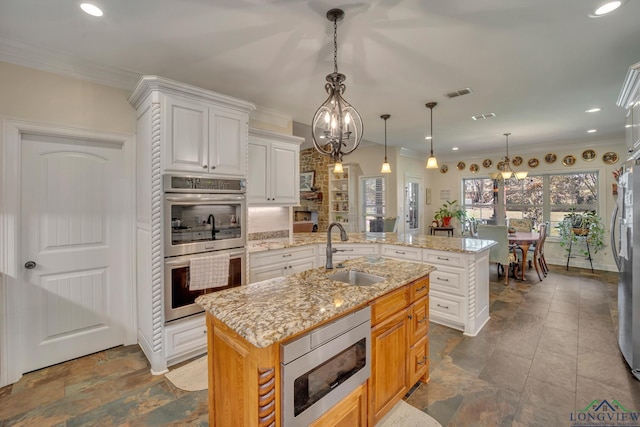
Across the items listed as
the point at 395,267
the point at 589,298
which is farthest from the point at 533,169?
the point at 395,267

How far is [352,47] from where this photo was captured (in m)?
2.35

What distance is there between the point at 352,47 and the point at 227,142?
4.75 feet

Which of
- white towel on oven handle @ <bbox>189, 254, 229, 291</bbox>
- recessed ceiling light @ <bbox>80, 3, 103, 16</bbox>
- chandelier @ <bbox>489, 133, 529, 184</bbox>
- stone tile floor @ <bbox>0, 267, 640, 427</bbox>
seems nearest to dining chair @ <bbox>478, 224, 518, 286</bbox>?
stone tile floor @ <bbox>0, 267, 640, 427</bbox>

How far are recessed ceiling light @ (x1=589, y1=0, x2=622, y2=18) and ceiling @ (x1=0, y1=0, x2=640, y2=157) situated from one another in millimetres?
50

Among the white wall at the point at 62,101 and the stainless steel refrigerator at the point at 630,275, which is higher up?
the white wall at the point at 62,101

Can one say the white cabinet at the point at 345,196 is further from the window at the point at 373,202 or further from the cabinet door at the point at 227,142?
the cabinet door at the point at 227,142

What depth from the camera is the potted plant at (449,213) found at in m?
7.34

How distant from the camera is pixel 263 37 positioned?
7.22 ft

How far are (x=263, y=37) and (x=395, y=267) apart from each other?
6.87 feet

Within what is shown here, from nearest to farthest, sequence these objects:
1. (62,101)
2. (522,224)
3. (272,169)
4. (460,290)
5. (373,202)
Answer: (62,101) < (460,290) < (272,169) < (522,224) < (373,202)

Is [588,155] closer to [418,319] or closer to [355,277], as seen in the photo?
[418,319]

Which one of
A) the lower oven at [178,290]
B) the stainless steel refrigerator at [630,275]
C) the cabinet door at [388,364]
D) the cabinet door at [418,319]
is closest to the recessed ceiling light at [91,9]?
the lower oven at [178,290]

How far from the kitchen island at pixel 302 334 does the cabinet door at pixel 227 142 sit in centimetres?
141

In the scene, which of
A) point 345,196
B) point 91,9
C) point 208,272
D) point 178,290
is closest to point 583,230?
point 345,196
